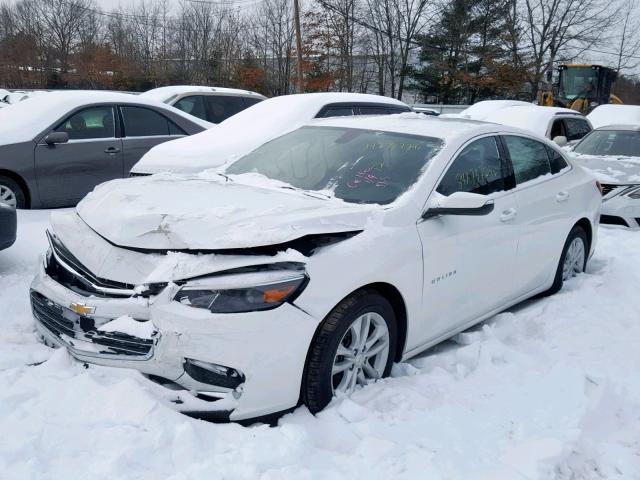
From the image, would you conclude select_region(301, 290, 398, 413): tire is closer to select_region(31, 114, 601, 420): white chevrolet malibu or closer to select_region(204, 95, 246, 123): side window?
select_region(31, 114, 601, 420): white chevrolet malibu

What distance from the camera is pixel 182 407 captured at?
267 cm

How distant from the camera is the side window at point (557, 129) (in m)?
11.4

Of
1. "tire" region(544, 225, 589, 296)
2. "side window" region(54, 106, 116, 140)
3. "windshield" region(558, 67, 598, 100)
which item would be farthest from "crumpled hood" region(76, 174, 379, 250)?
"windshield" region(558, 67, 598, 100)

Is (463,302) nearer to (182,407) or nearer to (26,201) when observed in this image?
(182,407)

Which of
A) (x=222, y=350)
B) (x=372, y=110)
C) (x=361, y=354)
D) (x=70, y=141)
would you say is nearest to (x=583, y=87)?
(x=372, y=110)

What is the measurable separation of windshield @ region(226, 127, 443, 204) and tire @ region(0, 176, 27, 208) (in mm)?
3500

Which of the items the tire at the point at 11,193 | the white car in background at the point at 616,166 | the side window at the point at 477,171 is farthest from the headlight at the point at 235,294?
the white car in background at the point at 616,166

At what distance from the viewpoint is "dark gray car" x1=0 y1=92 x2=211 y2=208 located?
673 centimetres

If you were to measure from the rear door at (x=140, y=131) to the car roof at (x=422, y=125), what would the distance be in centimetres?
371

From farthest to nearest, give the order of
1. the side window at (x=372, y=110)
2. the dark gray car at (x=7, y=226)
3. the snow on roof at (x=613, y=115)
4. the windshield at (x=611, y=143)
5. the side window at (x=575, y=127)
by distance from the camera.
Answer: the snow on roof at (x=613, y=115), the side window at (x=575, y=127), the windshield at (x=611, y=143), the side window at (x=372, y=110), the dark gray car at (x=7, y=226)

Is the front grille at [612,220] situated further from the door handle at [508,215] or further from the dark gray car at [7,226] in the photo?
the dark gray car at [7,226]

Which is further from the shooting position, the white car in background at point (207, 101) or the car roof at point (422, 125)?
the white car in background at point (207, 101)

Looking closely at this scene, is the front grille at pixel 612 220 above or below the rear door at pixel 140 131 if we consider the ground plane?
below

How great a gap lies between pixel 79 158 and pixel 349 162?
446cm
